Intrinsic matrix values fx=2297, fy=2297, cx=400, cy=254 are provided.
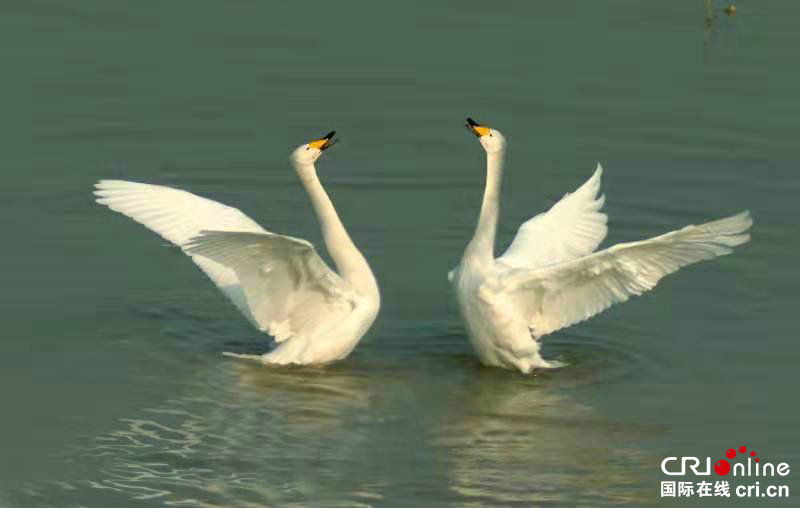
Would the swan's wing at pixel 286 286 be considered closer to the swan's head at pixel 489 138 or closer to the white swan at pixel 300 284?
the white swan at pixel 300 284

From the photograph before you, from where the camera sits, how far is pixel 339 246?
2011 cm

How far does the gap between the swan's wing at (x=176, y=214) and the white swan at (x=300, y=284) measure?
2 centimetres

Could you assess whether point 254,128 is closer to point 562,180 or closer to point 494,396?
point 562,180

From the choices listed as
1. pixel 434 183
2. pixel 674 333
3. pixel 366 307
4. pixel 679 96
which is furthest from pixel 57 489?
pixel 679 96

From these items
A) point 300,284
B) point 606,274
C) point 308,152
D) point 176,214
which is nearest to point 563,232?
point 606,274

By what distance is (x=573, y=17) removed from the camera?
31922 millimetres

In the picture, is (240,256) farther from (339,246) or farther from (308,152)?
(308,152)

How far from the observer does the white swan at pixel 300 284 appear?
19.4 m

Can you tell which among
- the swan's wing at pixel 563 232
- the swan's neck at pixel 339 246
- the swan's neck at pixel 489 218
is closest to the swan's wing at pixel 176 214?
the swan's neck at pixel 339 246

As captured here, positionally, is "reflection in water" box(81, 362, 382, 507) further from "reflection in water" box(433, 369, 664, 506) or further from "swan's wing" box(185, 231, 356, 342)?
"reflection in water" box(433, 369, 664, 506)

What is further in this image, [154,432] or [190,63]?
[190,63]

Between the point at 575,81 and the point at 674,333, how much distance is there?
9.01 m

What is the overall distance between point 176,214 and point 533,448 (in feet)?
15.5

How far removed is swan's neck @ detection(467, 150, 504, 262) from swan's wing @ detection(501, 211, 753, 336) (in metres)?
0.30
